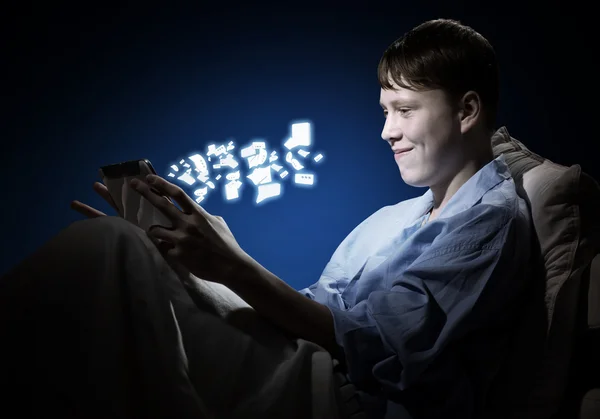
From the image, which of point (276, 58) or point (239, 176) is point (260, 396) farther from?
point (276, 58)

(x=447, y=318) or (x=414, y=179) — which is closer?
(x=447, y=318)

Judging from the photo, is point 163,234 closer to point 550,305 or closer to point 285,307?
point 285,307

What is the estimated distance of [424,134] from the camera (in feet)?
4.02

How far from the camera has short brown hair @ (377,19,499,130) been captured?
1.20m

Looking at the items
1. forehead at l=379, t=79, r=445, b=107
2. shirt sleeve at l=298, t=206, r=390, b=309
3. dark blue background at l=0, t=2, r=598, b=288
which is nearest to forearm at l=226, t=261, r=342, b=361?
shirt sleeve at l=298, t=206, r=390, b=309

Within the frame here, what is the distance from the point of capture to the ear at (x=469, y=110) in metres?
1.22

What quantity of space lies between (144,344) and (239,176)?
1.10 m

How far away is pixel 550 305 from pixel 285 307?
0.48 m

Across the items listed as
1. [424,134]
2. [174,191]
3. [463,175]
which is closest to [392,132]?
[424,134]

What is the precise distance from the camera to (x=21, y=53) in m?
1.88

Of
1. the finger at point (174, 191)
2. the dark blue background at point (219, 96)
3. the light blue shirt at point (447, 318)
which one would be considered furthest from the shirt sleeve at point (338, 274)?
the finger at point (174, 191)

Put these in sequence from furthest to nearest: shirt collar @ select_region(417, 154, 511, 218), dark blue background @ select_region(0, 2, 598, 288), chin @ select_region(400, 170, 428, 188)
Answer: dark blue background @ select_region(0, 2, 598, 288) < chin @ select_region(400, 170, 428, 188) < shirt collar @ select_region(417, 154, 511, 218)

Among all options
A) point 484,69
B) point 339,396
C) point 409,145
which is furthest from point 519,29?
point 339,396

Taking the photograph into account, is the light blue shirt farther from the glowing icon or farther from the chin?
the glowing icon
